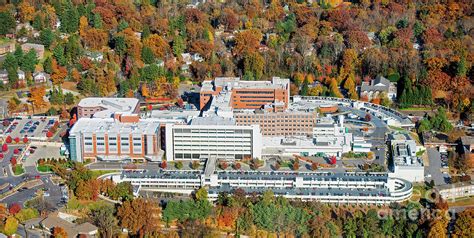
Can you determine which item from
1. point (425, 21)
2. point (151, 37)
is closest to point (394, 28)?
point (425, 21)

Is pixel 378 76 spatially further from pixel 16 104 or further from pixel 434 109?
pixel 16 104

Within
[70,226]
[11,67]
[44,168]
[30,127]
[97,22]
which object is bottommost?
[70,226]

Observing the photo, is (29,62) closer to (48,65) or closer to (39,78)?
(48,65)

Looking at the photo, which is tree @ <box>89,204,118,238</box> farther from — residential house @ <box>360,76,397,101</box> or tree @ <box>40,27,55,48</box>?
tree @ <box>40,27,55,48</box>

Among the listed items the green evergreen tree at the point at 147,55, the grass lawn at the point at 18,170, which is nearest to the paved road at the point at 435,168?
the grass lawn at the point at 18,170

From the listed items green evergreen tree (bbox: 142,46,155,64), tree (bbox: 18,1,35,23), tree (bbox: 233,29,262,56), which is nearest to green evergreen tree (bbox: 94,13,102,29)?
tree (bbox: 18,1,35,23)

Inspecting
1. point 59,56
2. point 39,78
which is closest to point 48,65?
point 39,78
